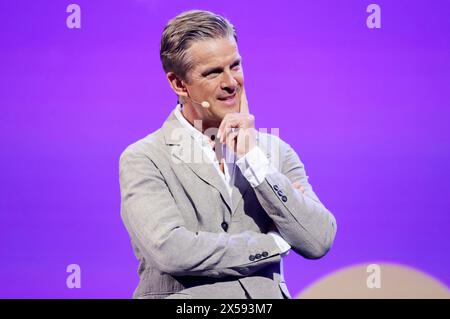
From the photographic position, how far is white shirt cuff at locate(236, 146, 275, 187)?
7.99ft

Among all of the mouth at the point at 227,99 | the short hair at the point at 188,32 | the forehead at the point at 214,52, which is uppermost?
the short hair at the point at 188,32

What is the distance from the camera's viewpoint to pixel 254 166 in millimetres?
2451

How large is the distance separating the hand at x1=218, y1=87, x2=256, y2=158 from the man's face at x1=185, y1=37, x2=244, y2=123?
0.06m

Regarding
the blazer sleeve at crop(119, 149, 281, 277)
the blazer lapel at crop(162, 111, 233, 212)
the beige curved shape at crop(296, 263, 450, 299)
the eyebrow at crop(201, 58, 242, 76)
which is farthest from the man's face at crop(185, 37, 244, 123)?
the beige curved shape at crop(296, 263, 450, 299)

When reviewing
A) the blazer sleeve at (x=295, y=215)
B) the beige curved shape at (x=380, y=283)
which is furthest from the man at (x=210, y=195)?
the beige curved shape at (x=380, y=283)

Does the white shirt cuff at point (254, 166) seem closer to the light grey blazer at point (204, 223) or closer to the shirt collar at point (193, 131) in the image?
the light grey blazer at point (204, 223)

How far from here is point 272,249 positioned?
240cm

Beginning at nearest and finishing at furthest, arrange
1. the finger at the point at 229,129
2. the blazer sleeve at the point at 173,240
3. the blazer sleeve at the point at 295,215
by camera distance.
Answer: the blazer sleeve at the point at 173,240 → the blazer sleeve at the point at 295,215 → the finger at the point at 229,129

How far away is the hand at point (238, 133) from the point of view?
250 cm

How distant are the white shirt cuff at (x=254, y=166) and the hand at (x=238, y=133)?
3 cm
